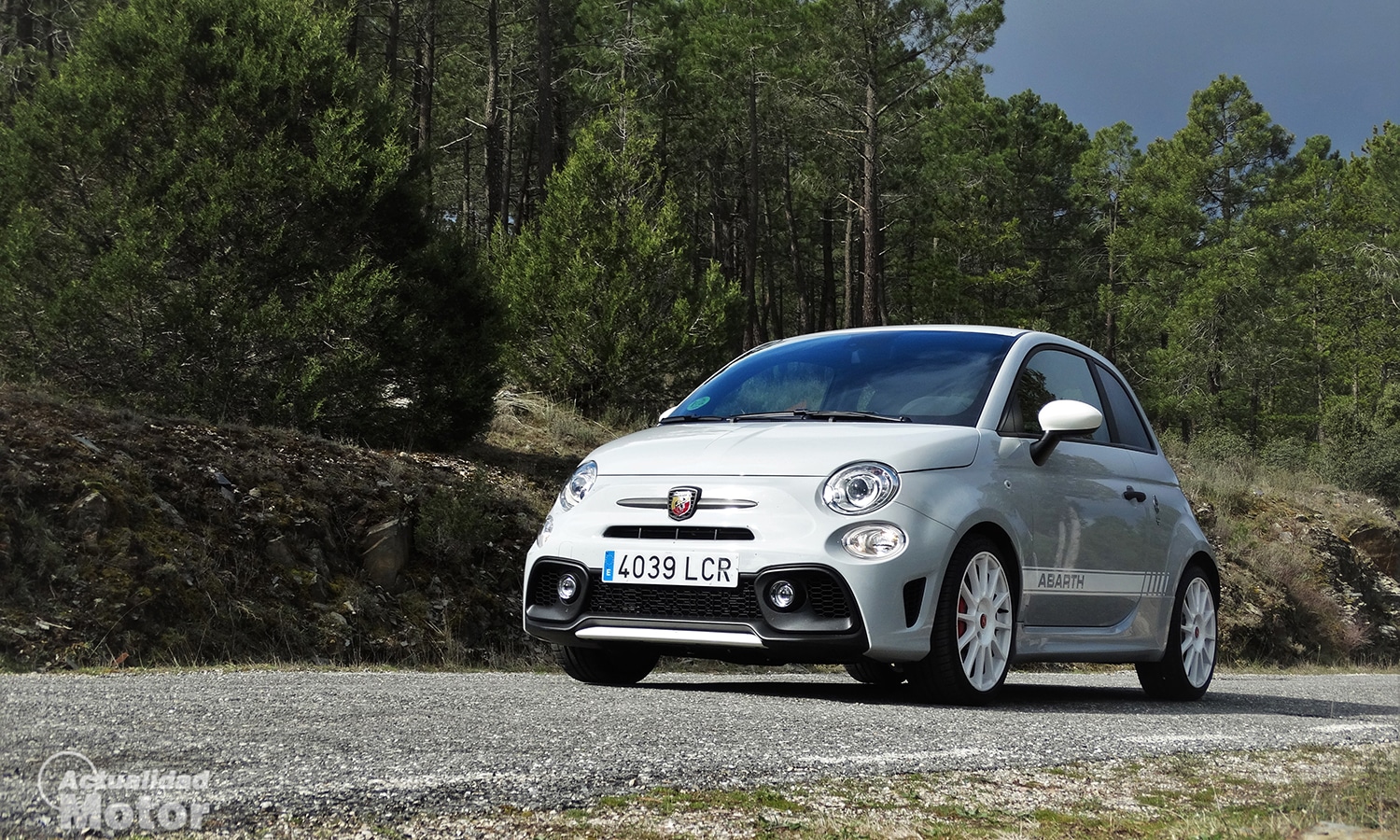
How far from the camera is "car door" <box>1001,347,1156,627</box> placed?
6.49 m

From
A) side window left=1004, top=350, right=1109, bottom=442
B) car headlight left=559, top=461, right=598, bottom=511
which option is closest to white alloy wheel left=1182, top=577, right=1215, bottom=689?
A: side window left=1004, top=350, right=1109, bottom=442

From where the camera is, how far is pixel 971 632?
5.97m

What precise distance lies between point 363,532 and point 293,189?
167 inches

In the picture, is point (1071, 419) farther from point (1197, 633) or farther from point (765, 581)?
point (1197, 633)

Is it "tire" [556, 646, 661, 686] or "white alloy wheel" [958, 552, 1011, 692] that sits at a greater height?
"white alloy wheel" [958, 552, 1011, 692]

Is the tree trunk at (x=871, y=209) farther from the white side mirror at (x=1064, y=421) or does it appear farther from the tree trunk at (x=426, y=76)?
the white side mirror at (x=1064, y=421)

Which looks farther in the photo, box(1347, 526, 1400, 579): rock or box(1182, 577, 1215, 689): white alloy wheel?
box(1347, 526, 1400, 579): rock

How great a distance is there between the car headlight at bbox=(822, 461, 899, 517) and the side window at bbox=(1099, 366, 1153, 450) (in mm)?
2478

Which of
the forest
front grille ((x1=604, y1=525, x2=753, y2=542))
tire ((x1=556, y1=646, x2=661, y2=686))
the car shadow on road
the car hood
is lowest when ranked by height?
the car shadow on road

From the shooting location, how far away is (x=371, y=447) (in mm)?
13688

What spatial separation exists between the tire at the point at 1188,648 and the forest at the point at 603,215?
28.0 feet

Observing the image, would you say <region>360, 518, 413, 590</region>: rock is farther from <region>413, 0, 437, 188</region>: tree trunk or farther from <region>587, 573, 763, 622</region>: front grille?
<region>413, 0, 437, 188</region>: tree trunk

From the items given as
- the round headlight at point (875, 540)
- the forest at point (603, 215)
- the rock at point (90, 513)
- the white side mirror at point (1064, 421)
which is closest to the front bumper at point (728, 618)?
the round headlight at point (875, 540)

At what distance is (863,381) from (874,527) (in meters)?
1.50
